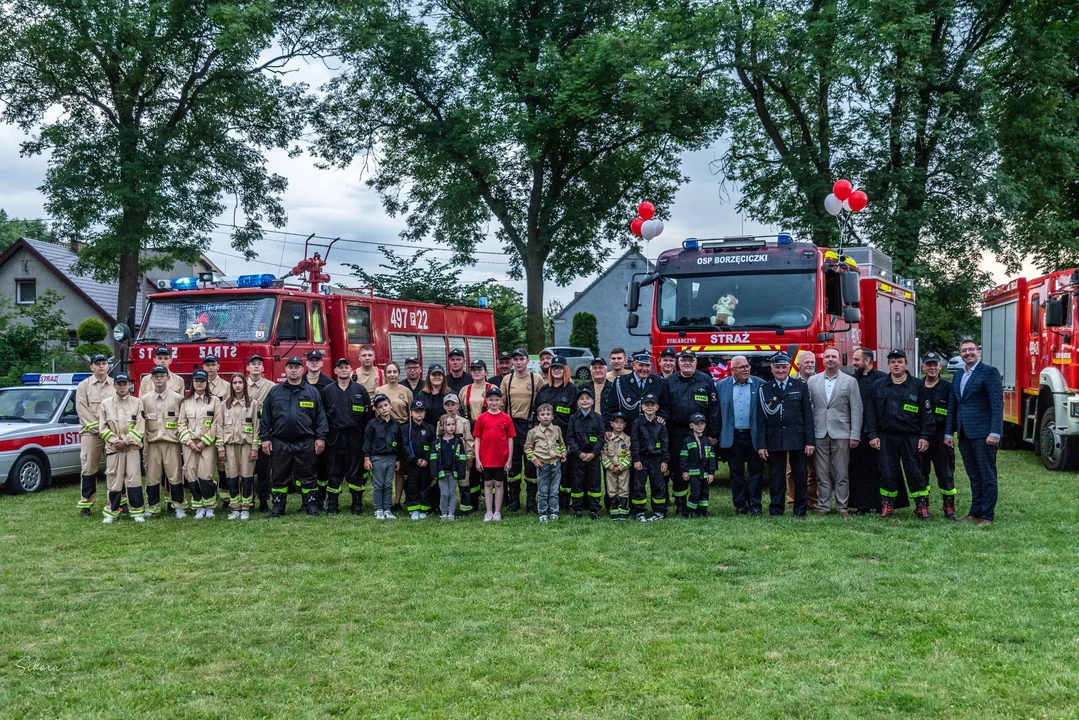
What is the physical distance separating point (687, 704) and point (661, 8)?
81.4 ft

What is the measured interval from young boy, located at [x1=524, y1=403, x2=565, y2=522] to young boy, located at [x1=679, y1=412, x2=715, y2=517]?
129 centimetres

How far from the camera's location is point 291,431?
34.3 feet

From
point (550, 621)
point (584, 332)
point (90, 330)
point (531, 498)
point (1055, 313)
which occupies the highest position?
point (584, 332)

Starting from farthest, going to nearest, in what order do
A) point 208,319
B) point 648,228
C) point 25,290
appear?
point 25,290
point 648,228
point 208,319

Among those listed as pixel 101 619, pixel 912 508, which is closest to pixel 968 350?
pixel 912 508

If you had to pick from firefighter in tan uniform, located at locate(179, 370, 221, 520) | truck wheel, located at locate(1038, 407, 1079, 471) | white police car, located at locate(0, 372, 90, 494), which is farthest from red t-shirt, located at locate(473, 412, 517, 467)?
truck wheel, located at locate(1038, 407, 1079, 471)

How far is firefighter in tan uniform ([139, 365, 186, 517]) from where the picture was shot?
35.0ft

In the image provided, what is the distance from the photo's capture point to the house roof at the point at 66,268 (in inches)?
1674

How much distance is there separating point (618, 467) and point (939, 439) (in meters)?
3.21

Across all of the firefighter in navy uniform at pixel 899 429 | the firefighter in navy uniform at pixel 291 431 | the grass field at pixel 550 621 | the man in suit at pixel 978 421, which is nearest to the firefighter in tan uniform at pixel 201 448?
the firefighter in navy uniform at pixel 291 431

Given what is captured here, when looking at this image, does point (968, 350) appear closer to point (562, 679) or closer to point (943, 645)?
point (943, 645)

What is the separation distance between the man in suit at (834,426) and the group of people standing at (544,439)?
0.05 feet

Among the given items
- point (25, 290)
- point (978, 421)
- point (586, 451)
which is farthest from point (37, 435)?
point (25, 290)

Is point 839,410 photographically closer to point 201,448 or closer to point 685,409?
point 685,409
